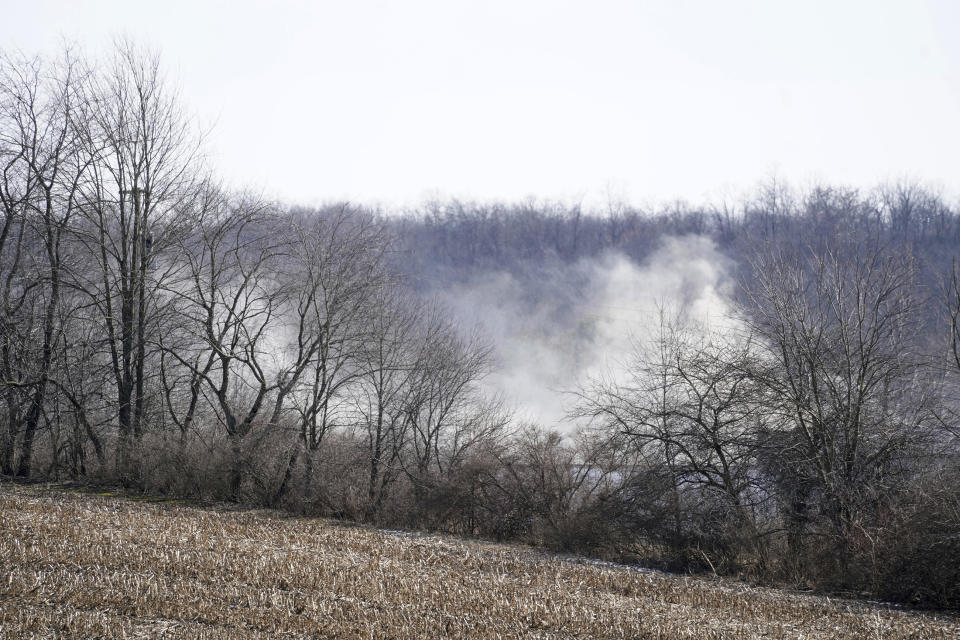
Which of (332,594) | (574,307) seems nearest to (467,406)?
(332,594)

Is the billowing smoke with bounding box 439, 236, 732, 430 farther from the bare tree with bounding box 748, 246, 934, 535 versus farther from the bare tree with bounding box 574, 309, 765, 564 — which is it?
the bare tree with bounding box 748, 246, 934, 535

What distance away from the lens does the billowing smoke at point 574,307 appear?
164 ft

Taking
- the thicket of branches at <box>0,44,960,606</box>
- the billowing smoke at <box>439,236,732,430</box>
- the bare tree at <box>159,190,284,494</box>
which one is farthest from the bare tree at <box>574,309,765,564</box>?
the billowing smoke at <box>439,236,732,430</box>

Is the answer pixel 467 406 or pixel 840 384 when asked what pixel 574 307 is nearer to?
pixel 467 406

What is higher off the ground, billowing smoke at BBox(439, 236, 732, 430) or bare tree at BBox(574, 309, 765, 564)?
billowing smoke at BBox(439, 236, 732, 430)

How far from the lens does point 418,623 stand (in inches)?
296

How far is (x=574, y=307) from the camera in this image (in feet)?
208

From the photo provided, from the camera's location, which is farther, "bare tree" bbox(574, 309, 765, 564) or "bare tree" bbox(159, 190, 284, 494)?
"bare tree" bbox(159, 190, 284, 494)

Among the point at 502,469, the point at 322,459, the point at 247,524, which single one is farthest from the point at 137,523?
the point at 502,469

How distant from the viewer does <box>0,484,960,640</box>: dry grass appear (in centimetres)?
714

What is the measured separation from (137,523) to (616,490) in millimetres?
9739

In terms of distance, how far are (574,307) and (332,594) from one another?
183 ft

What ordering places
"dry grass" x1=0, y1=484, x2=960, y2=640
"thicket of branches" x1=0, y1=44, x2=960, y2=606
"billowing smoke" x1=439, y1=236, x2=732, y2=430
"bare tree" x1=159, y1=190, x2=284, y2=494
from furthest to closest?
Result: "billowing smoke" x1=439, y1=236, x2=732, y2=430 < "bare tree" x1=159, y1=190, x2=284, y2=494 < "thicket of branches" x1=0, y1=44, x2=960, y2=606 < "dry grass" x1=0, y1=484, x2=960, y2=640

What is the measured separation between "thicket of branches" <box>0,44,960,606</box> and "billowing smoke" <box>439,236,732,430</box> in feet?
77.2
